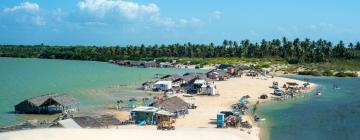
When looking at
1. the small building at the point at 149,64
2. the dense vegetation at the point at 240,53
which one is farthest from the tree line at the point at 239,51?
the small building at the point at 149,64

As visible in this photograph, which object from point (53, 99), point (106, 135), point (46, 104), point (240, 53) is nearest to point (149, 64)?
point (240, 53)

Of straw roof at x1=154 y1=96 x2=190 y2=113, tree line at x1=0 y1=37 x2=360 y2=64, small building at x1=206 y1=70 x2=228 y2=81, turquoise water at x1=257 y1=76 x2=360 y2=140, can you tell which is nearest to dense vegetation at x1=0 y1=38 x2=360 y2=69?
tree line at x1=0 y1=37 x2=360 y2=64

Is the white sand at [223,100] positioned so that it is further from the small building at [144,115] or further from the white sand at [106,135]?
the white sand at [106,135]

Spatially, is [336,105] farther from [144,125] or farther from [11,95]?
[11,95]

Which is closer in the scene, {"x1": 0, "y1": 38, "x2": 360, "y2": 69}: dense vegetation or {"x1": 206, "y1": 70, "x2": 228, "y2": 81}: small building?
{"x1": 206, "y1": 70, "x2": 228, "y2": 81}: small building

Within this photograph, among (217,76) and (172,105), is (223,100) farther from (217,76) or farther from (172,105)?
(217,76)

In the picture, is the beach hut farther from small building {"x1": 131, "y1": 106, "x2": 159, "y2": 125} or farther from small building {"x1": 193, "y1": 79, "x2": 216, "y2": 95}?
small building {"x1": 193, "y1": 79, "x2": 216, "y2": 95}

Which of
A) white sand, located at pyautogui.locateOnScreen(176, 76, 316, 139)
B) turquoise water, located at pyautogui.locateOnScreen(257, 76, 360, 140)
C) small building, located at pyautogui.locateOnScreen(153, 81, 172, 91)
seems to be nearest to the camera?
turquoise water, located at pyautogui.locateOnScreen(257, 76, 360, 140)
